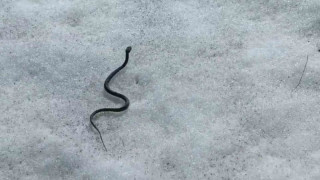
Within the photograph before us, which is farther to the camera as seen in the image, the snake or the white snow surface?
the snake

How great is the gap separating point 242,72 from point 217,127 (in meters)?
0.59

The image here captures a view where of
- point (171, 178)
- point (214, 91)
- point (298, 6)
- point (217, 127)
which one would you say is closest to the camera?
point (171, 178)

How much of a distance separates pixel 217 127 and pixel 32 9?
2.04 m

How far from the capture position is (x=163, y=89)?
144 inches

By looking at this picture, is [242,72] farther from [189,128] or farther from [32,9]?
[32,9]

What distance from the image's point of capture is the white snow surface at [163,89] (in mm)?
3193

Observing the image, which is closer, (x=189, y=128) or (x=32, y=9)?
(x=189, y=128)

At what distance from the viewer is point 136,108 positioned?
3.53m

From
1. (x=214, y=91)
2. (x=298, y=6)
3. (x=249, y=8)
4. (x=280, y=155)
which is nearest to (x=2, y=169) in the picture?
(x=214, y=91)

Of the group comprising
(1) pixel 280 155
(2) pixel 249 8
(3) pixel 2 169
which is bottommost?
(3) pixel 2 169

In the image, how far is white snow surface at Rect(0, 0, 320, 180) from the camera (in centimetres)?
319

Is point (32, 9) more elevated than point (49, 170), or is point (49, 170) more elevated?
point (32, 9)

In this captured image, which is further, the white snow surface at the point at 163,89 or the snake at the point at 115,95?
the snake at the point at 115,95

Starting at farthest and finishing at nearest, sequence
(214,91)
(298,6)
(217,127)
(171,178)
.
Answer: (298,6) → (214,91) → (217,127) → (171,178)
